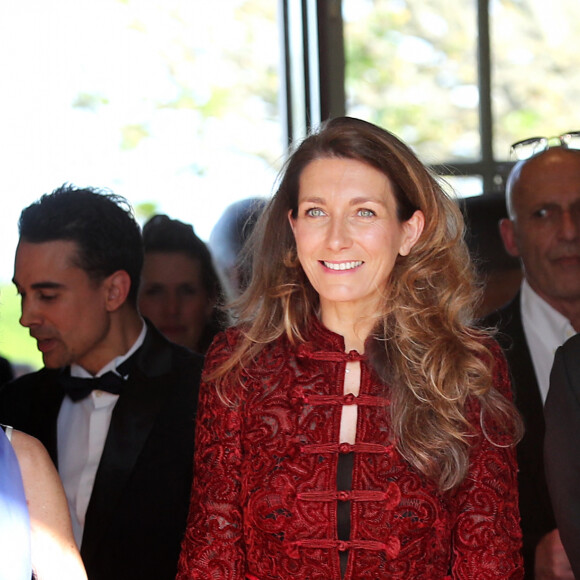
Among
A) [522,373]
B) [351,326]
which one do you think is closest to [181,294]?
[522,373]

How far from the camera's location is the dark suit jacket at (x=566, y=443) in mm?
2000

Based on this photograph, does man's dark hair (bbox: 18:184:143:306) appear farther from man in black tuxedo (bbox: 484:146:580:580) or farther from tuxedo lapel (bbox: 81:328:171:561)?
man in black tuxedo (bbox: 484:146:580:580)

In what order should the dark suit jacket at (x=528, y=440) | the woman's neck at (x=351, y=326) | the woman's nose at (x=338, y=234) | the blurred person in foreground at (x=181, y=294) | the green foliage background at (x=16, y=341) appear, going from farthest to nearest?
the blurred person in foreground at (x=181, y=294) → the green foliage background at (x=16, y=341) → the dark suit jacket at (x=528, y=440) → the woman's neck at (x=351, y=326) → the woman's nose at (x=338, y=234)

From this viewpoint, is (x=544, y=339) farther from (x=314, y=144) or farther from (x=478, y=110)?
(x=478, y=110)

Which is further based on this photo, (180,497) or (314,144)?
(180,497)

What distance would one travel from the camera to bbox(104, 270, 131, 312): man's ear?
3.20 m

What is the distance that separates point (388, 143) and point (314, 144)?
0.18 m

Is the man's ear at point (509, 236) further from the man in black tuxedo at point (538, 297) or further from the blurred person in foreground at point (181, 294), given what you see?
the blurred person in foreground at point (181, 294)

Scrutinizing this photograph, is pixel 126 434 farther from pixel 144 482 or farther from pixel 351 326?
pixel 351 326

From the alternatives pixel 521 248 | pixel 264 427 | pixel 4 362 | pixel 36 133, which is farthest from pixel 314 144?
pixel 36 133

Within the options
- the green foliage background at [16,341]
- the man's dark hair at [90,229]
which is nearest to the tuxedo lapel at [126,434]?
the man's dark hair at [90,229]

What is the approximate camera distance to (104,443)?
9.71 feet

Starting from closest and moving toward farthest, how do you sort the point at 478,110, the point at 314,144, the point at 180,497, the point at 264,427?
the point at 264,427 → the point at 314,144 → the point at 180,497 → the point at 478,110

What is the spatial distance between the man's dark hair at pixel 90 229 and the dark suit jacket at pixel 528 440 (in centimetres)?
118
